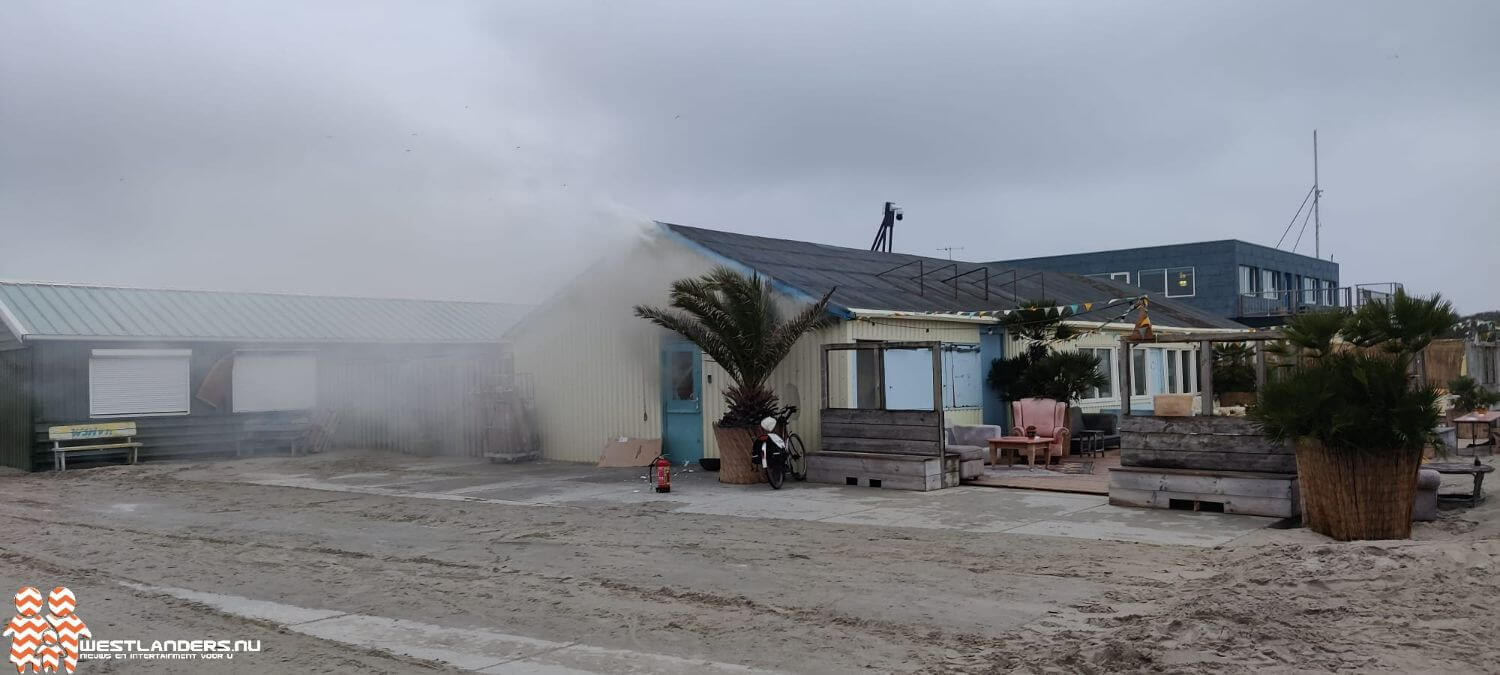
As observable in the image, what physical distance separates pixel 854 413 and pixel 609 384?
568 centimetres

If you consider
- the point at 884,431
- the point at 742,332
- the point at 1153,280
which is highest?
the point at 1153,280

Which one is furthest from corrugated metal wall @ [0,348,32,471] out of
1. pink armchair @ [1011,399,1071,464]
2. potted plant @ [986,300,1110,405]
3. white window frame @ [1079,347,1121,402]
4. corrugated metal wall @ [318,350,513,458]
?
white window frame @ [1079,347,1121,402]

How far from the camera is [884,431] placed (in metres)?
14.6

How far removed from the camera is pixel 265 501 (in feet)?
47.7

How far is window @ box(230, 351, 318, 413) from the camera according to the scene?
76.2ft

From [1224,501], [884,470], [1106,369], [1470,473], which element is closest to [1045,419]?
[884,470]

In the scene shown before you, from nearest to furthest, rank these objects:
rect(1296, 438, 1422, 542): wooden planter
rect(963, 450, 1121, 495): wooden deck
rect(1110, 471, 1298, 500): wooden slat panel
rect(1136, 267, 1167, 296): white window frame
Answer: rect(1296, 438, 1422, 542): wooden planter < rect(1110, 471, 1298, 500): wooden slat panel < rect(963, 450, 1121, 495): wooden deck < rect(1136, 267, 1167, 296): white window frame

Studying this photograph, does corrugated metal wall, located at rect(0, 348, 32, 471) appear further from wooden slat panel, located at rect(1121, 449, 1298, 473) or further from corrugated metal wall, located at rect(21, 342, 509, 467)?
wooden slat panel, located at rect(1121, 449, 1298, 473)

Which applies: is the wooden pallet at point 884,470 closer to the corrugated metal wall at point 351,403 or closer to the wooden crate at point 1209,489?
the wooden crate at point 1209,489

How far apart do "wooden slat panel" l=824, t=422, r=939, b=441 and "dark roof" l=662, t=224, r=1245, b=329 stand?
6.27 feet

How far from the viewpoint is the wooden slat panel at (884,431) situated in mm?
14117

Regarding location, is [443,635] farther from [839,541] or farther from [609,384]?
[609,384]

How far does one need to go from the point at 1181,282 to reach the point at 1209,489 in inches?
1412

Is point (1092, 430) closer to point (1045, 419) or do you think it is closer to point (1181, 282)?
point (1045, 419)
